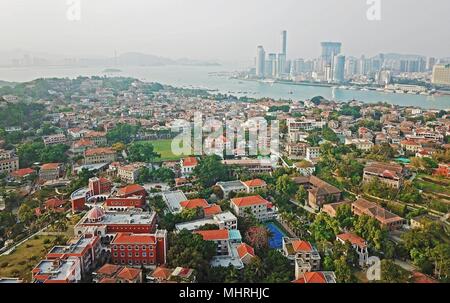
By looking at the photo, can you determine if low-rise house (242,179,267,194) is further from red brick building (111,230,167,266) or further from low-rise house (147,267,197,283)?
low-rise house (147,267,197,283)

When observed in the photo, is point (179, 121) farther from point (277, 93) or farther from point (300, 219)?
point (277, 93)

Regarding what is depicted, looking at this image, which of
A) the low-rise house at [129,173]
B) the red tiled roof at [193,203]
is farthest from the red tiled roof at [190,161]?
the red tiled roof at [193,203]

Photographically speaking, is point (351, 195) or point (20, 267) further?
point (351, 195)

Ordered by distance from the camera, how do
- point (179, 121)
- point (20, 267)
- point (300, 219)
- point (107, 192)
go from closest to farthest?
1. point (20, 267)
2. point (300, 219)
3. point (107, 192)
4. point (179, 121)

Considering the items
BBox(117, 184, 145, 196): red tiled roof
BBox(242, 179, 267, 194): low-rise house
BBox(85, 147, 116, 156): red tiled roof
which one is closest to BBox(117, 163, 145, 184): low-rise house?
BBox(117, 184, 145, 196): red tiled roof

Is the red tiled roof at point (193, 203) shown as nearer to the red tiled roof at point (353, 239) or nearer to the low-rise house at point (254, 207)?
the low-rise house at point (254, 207)

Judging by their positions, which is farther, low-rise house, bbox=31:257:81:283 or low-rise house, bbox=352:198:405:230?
low-rise house, bbox=352:198:405:230
